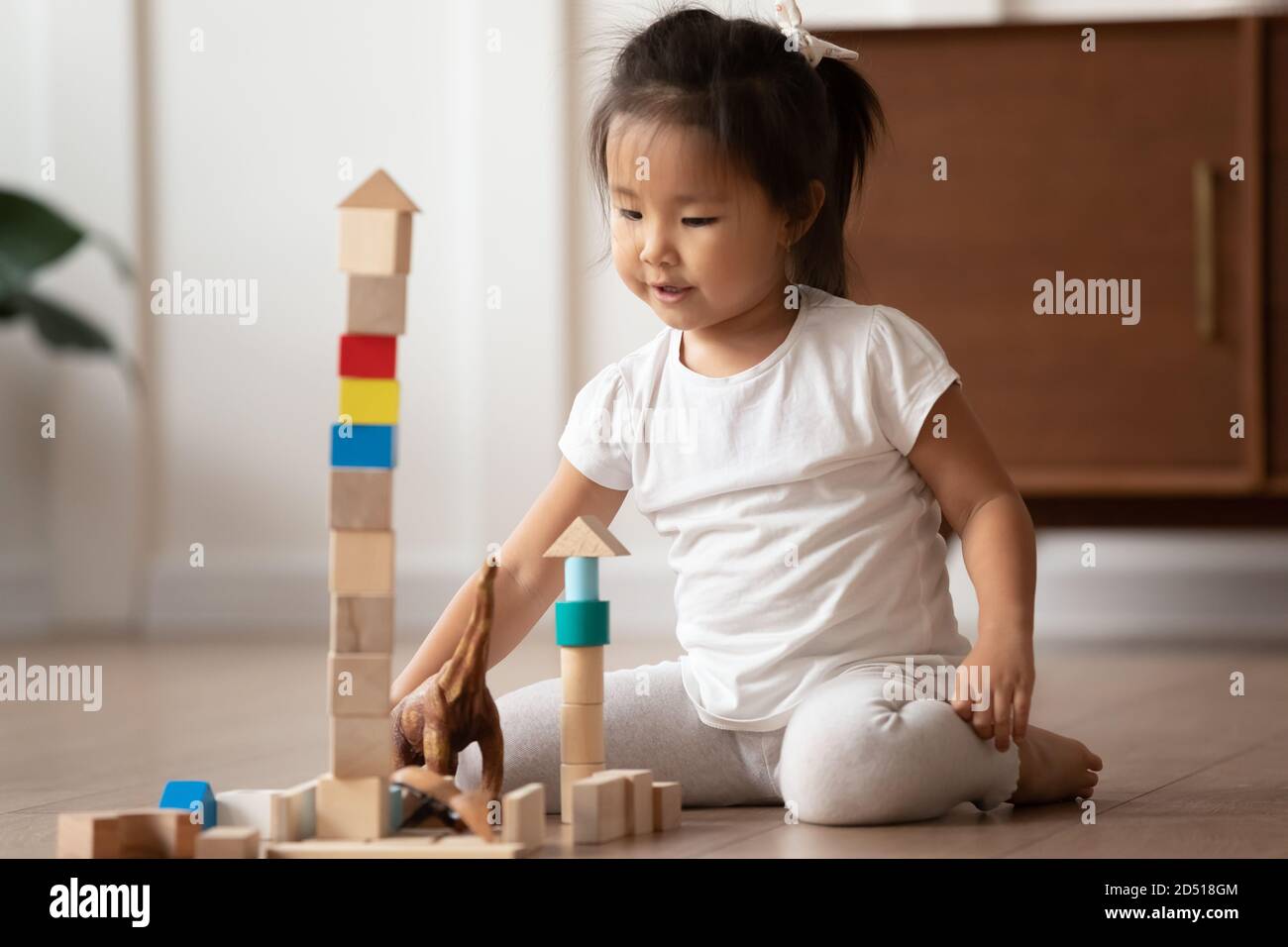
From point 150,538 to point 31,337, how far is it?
390 millimetres

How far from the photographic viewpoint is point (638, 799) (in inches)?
39.2

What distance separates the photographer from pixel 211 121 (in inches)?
109

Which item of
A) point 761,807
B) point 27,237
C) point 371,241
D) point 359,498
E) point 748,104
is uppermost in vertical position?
point 27,237

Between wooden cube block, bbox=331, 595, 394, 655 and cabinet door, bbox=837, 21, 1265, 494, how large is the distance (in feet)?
4.53

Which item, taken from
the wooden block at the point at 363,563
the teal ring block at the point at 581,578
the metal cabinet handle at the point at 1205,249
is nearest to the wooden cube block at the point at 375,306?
the wooden block at the point at 363,563

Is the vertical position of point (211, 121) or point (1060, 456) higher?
point (211, 121)

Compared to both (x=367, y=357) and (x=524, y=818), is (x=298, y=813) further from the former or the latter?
(x=367, y=357)

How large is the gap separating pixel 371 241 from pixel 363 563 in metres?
0.16

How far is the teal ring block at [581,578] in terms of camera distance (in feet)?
3.26

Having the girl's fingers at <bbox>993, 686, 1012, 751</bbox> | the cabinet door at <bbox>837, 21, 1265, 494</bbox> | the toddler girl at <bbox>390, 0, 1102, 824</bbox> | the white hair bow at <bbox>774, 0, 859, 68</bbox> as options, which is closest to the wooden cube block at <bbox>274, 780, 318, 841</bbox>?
the toddler girl at <bbox>390, 0, 1102, 824</bbox>

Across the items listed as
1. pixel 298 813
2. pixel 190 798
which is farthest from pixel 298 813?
pixel 190 798
